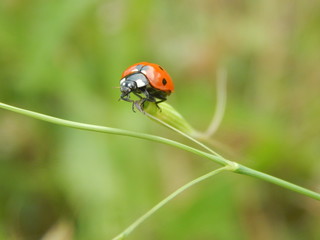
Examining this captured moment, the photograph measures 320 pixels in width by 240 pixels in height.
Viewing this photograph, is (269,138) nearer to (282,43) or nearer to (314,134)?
(314,134)

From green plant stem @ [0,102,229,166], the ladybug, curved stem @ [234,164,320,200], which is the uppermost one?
the ladybug

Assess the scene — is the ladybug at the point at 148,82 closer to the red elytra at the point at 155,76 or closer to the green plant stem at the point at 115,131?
the red elytra at the point at 155,76

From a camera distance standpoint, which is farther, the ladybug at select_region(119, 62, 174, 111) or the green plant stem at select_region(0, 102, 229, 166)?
the ladybug at select_region(119, 62, 174, 111)

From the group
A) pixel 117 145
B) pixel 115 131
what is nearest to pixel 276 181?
pixel 115 131

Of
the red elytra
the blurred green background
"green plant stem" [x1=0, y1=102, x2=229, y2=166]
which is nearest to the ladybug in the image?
the red elytra

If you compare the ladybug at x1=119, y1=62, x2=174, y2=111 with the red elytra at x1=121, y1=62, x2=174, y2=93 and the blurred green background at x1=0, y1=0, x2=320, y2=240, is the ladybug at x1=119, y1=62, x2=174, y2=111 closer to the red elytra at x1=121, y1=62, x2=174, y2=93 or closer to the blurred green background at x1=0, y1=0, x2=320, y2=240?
the red elytra at x1=121, y1=62, x2=174, y2=93

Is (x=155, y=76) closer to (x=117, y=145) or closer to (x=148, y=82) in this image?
(x=148, y=82)

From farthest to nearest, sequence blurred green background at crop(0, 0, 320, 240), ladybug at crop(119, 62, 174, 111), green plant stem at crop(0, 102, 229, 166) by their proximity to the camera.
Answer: blurred green background at crop(0, 0, 320, 240) → ladybug at crop(119, 62, 174, 111) → green plant stem at crop(0, 102, 229, 166)

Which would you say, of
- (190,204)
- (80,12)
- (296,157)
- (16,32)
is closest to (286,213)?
(296,157)
